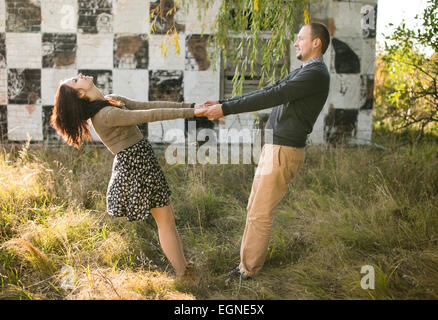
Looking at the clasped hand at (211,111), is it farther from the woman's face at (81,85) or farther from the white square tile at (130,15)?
the white square tile at (130,15)

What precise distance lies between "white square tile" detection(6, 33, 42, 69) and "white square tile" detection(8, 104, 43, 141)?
1.82 ft

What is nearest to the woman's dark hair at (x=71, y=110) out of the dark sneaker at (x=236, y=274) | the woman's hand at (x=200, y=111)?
the woman's hand at (x=200, y=111)

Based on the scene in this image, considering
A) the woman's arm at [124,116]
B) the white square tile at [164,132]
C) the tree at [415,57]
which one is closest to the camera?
the woman's arm at [124,116]

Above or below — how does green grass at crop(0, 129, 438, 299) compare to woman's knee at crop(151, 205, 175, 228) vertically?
below

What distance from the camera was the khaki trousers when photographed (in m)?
2.40

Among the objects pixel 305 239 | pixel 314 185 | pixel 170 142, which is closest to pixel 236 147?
pixel 170 142

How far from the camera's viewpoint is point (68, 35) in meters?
4.94

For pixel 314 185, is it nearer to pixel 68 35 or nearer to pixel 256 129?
pixel 256 129

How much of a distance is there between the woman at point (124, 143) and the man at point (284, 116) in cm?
48

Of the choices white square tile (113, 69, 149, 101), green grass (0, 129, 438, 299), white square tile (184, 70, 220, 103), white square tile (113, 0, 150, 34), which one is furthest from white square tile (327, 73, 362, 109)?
white square tile (113, 0, 150, 34)

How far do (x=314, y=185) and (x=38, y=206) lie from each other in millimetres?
2630

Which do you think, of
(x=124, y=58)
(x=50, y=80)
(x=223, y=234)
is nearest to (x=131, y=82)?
(x=124, y=58)

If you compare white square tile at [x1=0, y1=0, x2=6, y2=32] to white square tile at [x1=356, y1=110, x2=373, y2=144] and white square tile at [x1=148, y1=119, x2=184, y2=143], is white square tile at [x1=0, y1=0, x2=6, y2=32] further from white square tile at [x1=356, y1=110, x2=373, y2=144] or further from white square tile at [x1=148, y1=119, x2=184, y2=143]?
white square tile at [x1=356, y1=110, x2=373, y2=144]

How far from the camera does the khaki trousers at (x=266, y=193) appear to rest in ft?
7.87
